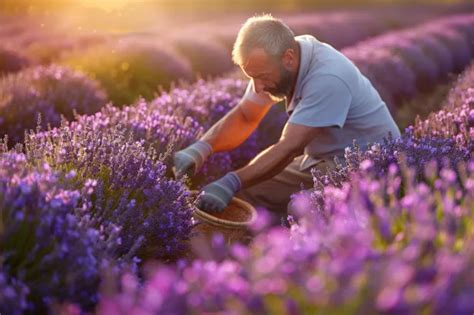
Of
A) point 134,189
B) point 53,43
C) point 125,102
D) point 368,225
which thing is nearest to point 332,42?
point 53,43

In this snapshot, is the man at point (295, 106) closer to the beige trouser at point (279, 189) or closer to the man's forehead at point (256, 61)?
the man's forehead at point (256, 61)

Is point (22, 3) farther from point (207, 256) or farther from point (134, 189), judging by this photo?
point (207, 256)

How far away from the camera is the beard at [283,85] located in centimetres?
408

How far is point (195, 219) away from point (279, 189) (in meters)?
1.31

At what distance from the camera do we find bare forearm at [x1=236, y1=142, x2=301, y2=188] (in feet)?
12.9

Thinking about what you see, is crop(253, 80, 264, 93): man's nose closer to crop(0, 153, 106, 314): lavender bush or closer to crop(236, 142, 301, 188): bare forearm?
crop(236, 142, 301, 188): bare forearm

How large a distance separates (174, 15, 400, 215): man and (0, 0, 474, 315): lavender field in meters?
0.17

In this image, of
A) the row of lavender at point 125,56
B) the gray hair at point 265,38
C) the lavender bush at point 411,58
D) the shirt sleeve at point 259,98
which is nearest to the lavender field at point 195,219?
the row of lavender at point 125,56

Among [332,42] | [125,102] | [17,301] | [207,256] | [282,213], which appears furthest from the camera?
[332,42]

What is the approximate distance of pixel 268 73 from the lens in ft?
13.2

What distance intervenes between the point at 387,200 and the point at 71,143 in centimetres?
151

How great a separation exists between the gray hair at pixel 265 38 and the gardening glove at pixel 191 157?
25.9 inches

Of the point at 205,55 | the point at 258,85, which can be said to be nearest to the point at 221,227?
the point at 258,85

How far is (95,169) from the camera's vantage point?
10.5 ft
